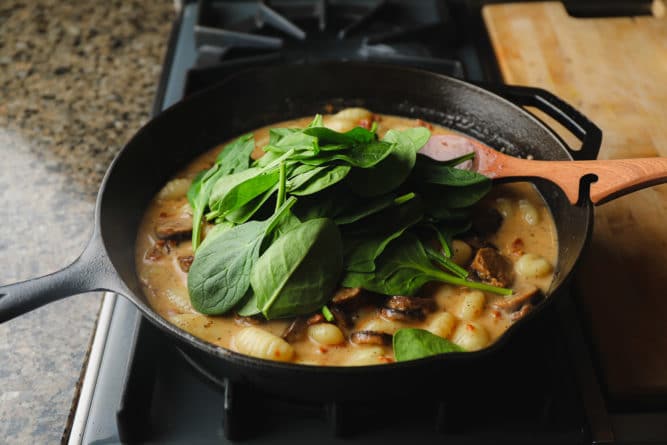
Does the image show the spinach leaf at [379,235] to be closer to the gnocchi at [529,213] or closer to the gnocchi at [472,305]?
the gnocchi at [472,305]

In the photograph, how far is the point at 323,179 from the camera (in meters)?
1.32

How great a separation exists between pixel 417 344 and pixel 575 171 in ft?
1.58

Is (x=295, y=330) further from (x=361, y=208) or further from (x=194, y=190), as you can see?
(x=194, y=190)

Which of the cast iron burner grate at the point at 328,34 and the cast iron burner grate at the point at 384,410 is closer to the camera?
the cast iron burner grate at the point at 384,410

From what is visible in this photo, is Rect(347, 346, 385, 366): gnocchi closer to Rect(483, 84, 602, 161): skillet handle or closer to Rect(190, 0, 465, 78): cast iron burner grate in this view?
Rect(483, 84, 602, 161): skillet handle

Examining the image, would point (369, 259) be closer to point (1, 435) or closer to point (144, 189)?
point (144, 189)

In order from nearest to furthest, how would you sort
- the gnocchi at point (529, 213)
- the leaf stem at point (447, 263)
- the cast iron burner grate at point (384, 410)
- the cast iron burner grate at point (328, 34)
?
the cast iron burner grate at point (384, 410) < the leaf stem at point (447, 263) < the gnocchi at point (529, 213) < the cast iron burner grate at point (328, 34)

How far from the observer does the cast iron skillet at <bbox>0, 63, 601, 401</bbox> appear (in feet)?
3.58

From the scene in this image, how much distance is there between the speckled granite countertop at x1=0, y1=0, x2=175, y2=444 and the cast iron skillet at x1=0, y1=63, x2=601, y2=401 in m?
0.19

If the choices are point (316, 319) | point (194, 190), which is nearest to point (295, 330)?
point (316, 319)

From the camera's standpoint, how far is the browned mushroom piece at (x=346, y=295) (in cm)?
134

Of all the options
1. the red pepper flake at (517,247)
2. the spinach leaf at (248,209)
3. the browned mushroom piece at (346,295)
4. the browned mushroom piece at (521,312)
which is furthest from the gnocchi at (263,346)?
the red pepper flake at (517,247)

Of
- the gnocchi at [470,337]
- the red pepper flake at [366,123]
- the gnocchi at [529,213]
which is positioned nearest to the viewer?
the gnocchi at [470,337]

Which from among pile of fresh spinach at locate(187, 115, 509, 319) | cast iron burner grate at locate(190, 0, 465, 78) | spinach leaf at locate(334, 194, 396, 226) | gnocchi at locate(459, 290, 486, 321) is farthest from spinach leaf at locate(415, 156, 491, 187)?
cast iron burner grate at locate(190, 0, 465, 78)
